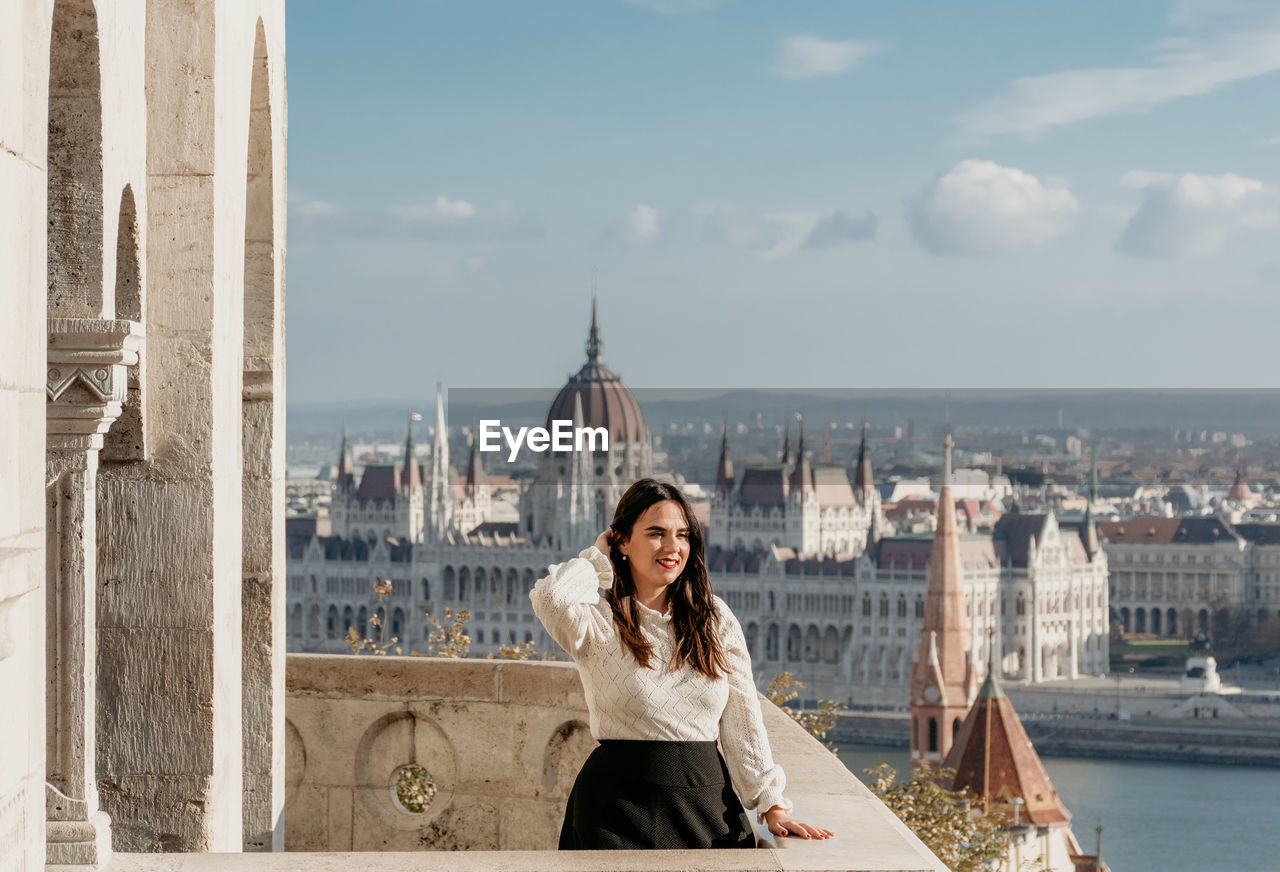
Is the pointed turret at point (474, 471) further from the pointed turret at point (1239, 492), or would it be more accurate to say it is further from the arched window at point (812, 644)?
the pointed turret at point (1239, 492)

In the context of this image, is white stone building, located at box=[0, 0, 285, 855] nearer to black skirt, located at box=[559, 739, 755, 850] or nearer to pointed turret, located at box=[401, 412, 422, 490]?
black skirt, located at box=[559, 739, 755, 850]

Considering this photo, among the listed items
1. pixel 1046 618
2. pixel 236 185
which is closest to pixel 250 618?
pixel 236 185

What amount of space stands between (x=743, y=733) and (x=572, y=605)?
0.88 feet

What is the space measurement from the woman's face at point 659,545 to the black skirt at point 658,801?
20 centimetres

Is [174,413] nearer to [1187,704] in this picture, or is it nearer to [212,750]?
[212,750]

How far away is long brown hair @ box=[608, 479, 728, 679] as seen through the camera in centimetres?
221

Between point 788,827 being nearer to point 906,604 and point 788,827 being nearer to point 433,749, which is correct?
point 433,749

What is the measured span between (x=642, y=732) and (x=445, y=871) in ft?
1.51

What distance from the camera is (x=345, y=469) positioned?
88.4 m

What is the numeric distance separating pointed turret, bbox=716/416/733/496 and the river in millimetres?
21133

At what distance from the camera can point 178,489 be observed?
95.1 inches

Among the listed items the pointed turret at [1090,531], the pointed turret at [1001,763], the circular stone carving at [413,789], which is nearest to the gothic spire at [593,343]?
the pointed turret at [1090,531]
